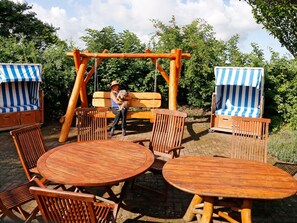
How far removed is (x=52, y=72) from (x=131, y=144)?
6.66m

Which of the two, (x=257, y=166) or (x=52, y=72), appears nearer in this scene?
(x=257, y=166)

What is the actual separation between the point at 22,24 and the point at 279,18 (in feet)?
59.2

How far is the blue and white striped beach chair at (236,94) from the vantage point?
26.0 ft

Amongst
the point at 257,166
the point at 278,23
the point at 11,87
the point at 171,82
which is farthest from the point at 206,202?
the point at 278,23

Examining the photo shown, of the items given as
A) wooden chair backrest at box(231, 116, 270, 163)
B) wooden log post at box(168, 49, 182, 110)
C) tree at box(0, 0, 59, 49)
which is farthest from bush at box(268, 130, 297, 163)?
tree at box(0, 0, 59, 49)

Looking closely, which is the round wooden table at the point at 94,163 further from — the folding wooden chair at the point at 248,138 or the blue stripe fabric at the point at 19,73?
the blue stripe fabric at the point at 19,73

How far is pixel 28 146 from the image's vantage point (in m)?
3.88

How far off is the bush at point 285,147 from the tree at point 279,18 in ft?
20.3

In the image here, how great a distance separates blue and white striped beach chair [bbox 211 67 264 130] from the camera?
7926mm

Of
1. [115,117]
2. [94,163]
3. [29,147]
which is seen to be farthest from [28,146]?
[115,117]

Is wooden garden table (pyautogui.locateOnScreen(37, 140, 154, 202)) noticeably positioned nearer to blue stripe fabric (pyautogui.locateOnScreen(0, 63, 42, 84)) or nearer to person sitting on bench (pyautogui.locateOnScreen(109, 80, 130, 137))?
person sitting on bench (pyautogui.locateOnScreen(109, 80, 130, 137))

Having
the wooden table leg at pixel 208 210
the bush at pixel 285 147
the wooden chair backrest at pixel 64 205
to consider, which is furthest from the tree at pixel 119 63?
the wooden chair backrest at pixel 64 205

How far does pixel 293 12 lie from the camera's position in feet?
39.2

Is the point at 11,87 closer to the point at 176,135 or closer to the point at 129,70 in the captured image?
the point at 129,70
